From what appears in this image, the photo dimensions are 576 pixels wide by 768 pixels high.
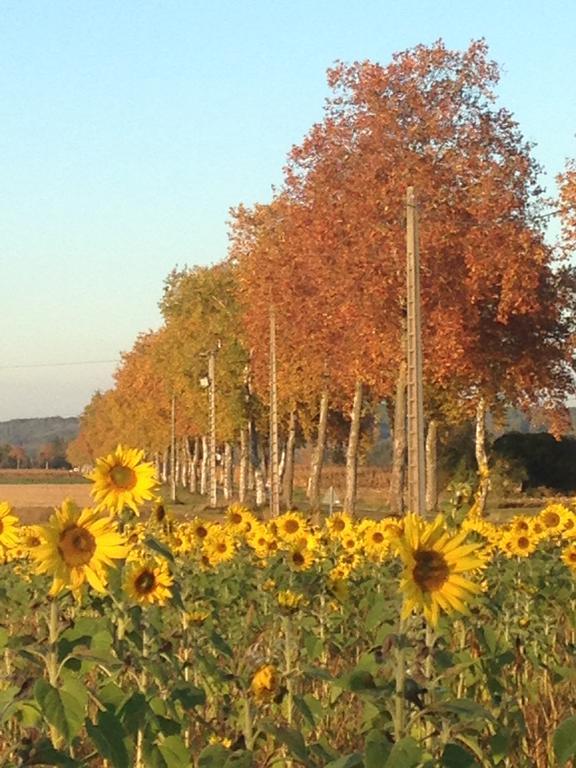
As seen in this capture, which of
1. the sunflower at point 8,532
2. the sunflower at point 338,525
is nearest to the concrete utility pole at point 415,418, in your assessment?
the sunflower at point 338,525

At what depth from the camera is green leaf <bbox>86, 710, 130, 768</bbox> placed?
517 cm

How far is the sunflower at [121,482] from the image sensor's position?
738cm

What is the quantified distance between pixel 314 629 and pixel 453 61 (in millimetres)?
37251

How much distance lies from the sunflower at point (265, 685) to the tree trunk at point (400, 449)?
4000cm

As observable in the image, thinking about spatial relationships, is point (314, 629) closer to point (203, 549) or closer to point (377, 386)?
point (203, 549)

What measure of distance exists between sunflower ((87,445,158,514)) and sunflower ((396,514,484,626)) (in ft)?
7.27

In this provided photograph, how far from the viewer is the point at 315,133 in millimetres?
48219

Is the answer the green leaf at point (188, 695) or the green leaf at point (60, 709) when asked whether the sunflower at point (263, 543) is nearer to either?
the green leaf at point (188, 695)

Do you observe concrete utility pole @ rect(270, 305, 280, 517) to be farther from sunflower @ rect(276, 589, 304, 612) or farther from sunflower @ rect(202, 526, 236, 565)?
sunflower @ rect(276, 589, 304, 612)

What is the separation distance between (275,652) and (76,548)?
13.8ft

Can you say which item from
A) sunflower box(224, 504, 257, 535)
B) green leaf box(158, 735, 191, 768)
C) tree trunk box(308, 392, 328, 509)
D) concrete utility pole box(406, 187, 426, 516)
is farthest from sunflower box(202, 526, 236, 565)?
tree trunk box(308, 392, 328, 509)

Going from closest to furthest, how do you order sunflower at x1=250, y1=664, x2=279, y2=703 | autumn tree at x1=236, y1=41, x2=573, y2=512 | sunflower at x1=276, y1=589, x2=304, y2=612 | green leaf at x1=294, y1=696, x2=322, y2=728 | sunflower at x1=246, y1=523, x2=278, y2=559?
sunflower at x1=250, y1=664, x2=279, y2=703
green leaf at x1=294, y1=696, x2=322, y2=728
sunflower at x1=276, y1=589, x2=304, y2=612
sunflower at x1=246, y1=523, x2=278, y2=559
autumn tree at x1=236, y1=41, x2=573, y2=512

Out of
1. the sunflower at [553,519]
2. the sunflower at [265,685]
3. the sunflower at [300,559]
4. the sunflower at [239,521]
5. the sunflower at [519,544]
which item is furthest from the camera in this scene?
the sunflower at [553,519]

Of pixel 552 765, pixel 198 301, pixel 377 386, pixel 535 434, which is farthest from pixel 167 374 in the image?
pixel 552 765
